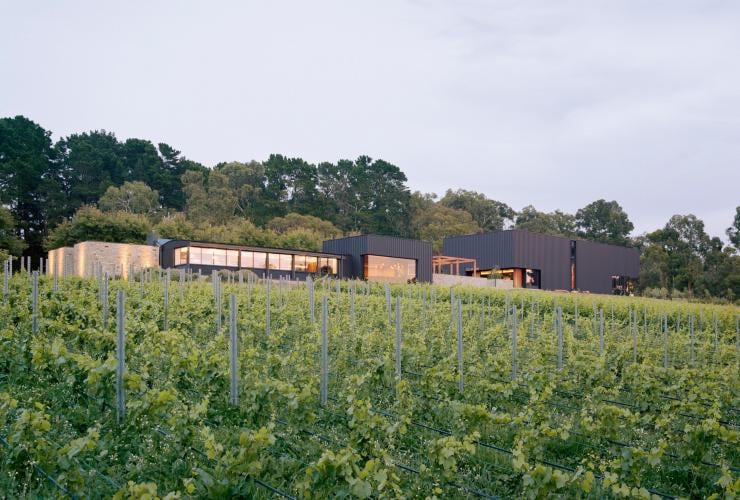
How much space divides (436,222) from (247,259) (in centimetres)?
2690

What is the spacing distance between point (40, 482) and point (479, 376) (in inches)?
174

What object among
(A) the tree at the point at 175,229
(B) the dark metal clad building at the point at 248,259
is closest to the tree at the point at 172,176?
(A) the tree at the point at 175,229

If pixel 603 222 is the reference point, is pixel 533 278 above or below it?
below

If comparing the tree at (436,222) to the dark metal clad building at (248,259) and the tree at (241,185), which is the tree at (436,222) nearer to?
the tree at (241,185)

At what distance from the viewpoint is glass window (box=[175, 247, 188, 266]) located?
2650 centimetres

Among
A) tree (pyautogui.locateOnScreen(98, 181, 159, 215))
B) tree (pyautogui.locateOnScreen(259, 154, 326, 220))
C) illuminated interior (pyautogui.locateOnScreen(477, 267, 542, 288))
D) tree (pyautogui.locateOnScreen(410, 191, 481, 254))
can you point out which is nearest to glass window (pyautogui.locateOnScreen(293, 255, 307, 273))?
illuminated interior (pyautogui.locateOnScreen(477, 267, 542, 288))

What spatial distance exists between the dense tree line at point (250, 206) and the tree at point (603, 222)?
0.39ft

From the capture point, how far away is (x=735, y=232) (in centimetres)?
4791

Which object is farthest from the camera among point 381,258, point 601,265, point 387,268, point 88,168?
point 88,168

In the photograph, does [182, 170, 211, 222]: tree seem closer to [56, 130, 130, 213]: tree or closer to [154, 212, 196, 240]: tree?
[154, 212, 196, 240]: tree

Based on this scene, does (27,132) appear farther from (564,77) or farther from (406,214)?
(564,77)

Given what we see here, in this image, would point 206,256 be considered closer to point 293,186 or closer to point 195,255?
point 195,255

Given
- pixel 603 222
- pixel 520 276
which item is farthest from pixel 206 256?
pixel 603 222

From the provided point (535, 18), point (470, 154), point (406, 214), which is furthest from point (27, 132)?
point (470, 154)
